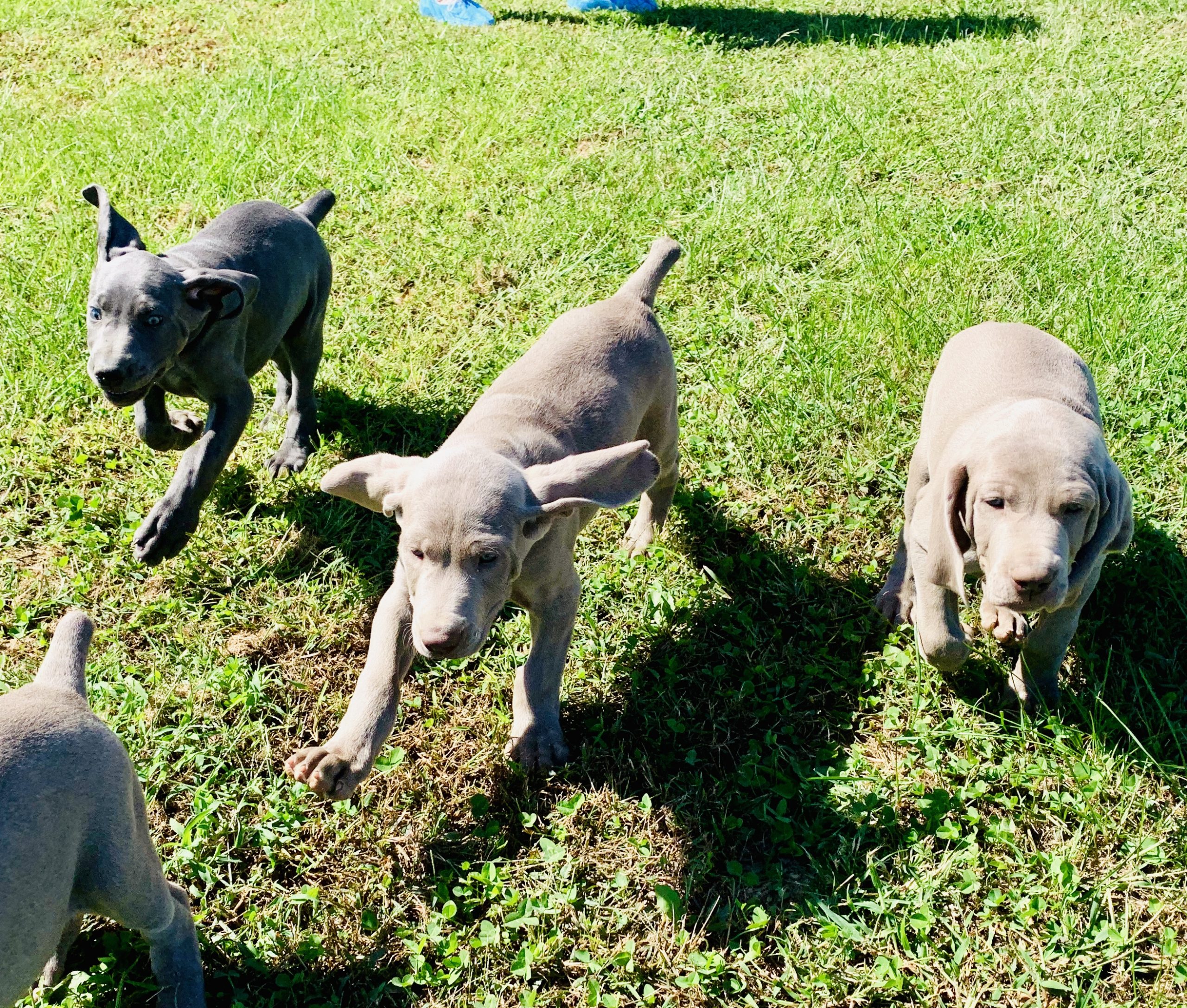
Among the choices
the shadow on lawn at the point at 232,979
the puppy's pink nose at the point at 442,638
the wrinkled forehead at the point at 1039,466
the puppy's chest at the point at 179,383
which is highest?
the wrinkled forehead at the point at 1039,466

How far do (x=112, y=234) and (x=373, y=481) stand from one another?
2027mm

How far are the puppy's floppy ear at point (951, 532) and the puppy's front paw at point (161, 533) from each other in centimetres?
304

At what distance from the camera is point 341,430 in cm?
557

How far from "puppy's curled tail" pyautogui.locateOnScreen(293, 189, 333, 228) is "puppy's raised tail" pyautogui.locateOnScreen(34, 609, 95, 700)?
10.5ft

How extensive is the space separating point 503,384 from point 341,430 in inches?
59.0

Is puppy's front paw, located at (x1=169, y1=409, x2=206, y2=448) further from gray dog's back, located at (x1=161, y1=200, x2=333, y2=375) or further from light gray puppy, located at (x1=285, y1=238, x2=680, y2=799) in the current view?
light gray puppy, located at (x1=285, y1=238, x2=680, y2=799)

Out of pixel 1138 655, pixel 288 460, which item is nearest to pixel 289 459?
pixel 288 460

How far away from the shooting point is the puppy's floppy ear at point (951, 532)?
148 inches

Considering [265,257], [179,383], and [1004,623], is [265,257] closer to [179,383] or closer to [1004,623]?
[179,383]

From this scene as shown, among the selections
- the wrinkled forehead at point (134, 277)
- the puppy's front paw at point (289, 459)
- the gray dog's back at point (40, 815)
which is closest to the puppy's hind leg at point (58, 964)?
the gray dog's back at point (40, 815)

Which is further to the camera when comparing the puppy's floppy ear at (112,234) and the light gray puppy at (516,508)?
the puppy's floppy ear at (112,234)

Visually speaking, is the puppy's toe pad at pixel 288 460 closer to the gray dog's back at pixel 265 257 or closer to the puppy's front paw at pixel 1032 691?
the gray dog's back at pixel 265 257

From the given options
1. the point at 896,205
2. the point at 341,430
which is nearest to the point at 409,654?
the point at 341,430

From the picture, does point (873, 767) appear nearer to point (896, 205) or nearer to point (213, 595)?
point (213, 595)
